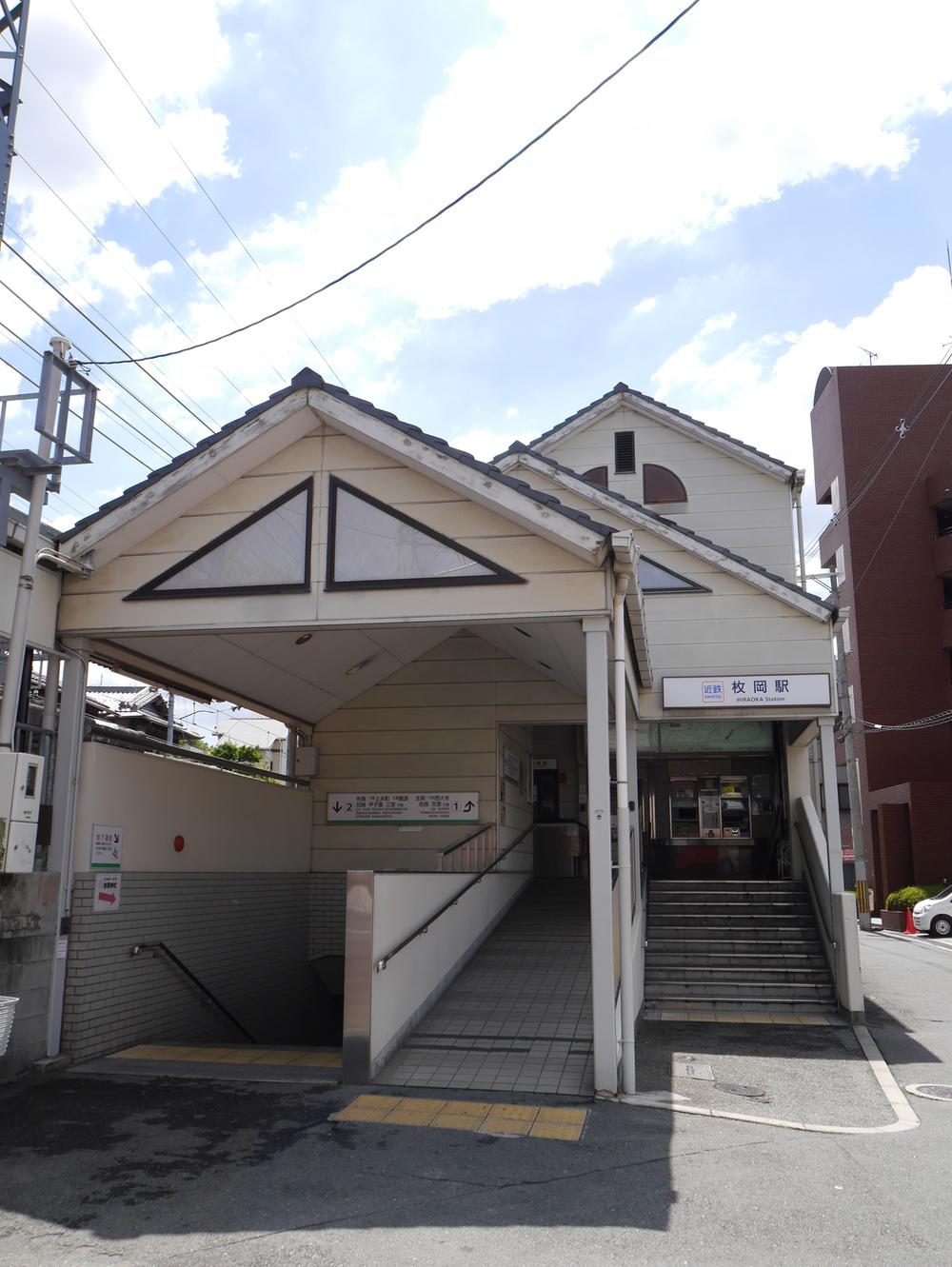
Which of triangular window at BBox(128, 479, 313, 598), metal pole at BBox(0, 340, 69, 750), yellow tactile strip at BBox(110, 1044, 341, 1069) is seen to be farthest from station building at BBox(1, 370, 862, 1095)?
metal pole at BBox(0, 340, 69, 750)

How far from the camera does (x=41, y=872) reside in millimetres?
7730

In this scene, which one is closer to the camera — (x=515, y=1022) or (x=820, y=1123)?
(x=820, y=1123)

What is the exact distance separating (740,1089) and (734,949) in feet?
14.9

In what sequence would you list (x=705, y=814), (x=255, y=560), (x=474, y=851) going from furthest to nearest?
(x=705, y=814) → (x=474, y=851) → (x=255, y=560)

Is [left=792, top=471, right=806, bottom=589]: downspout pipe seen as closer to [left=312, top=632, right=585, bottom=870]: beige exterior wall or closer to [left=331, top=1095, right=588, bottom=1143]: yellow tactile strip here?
[left=312, top=632, right=585, bottom=870]: beige exterior wall

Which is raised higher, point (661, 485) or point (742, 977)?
point (661, 485)

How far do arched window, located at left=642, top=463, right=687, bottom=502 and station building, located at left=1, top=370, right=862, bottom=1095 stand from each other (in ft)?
3.60

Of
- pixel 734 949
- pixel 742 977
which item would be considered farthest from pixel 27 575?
pixel 734 949

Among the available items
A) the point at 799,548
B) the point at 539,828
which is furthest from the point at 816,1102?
the point at 799,548

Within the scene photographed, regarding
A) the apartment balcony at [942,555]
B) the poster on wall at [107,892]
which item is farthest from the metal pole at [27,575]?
the apartment balcony at [942,555]

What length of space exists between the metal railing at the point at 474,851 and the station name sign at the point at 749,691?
2.62m

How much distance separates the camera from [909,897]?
25.6 metres

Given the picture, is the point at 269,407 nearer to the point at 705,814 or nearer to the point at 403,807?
the point at 403,807

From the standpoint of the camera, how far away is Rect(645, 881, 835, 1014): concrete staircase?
1090 cm
